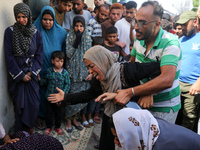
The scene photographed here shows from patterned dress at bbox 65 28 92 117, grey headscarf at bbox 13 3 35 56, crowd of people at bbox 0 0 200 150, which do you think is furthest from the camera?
patterned dress at bbox 65 28 92 117

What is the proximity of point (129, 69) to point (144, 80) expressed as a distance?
192 mm

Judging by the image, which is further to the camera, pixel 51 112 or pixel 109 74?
pixel 51 112

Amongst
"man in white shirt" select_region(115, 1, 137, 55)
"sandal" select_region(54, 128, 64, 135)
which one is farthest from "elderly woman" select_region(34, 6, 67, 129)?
"man in white shirt" select_region(115, 1, 137, 55)

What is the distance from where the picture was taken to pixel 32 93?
3266mm

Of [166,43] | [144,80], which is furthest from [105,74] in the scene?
[166,43]

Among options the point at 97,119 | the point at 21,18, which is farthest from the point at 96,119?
the point at 21,18

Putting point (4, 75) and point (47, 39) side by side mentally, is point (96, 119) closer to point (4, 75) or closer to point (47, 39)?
point (47, 39)

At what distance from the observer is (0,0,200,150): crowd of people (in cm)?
167

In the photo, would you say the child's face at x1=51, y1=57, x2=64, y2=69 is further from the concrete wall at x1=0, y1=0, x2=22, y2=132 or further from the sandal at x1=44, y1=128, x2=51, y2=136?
the sandal at x1=44, y1=128, x2=51, y2=136

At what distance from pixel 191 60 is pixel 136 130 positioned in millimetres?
2044

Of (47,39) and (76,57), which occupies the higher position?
(47,39)

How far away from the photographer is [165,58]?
179 cm

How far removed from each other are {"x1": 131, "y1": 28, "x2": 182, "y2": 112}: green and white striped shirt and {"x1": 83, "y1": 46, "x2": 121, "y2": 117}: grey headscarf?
0.93ft

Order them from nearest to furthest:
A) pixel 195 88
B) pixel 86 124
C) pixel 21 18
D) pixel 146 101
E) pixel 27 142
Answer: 1. pixel 146 101
2. pixel 27 142
3. pixel 195 88
4. pixel 21 18
5. pixel 86 124
